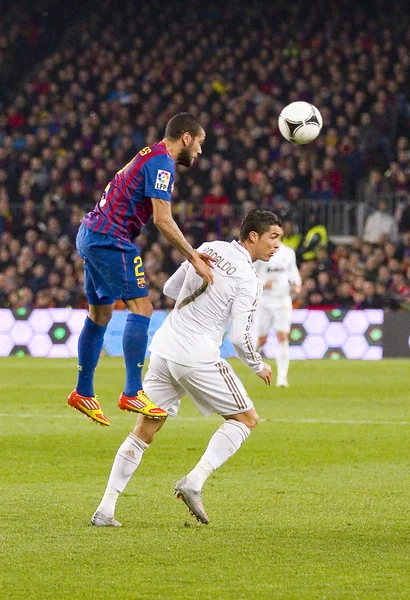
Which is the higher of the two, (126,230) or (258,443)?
(126,230)

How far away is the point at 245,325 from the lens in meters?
6.04

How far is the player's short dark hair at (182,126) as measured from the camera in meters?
6.68

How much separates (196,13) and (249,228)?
76.5ft

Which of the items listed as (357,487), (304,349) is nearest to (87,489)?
(357,487)

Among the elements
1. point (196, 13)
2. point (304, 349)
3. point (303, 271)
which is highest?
point (196, 13)

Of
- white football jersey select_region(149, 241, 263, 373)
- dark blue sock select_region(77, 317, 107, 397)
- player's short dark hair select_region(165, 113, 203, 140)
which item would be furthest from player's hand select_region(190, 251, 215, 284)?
dark blue sock select_region(77, 317, 107, 397)

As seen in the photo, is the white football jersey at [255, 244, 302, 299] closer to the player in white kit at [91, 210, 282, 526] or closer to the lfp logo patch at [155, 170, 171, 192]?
the lfp logo patch at [155, 170, 171, 192]

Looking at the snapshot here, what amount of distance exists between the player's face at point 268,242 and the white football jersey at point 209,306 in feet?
0.23

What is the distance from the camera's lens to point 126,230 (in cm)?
689

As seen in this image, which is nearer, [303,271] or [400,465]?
[400,465]

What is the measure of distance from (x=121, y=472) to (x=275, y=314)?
10387mm

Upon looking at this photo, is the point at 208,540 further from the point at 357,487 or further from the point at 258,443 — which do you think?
the point at 258,443

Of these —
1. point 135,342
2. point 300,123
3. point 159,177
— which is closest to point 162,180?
point 159,177

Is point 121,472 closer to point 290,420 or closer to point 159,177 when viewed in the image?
point 159,177
